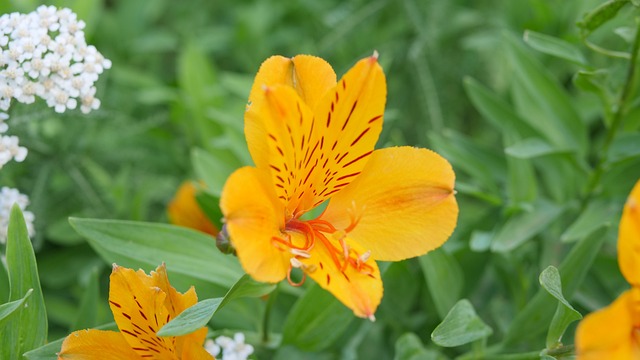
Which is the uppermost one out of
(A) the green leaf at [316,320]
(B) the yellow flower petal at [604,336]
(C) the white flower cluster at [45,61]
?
(C) the white flower cluster at [45,61]

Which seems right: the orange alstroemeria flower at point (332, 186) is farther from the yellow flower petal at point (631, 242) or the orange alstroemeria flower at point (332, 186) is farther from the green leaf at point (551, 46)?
the green leaf at point (551, 46)

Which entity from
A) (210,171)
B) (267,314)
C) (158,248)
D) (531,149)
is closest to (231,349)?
(267,314)

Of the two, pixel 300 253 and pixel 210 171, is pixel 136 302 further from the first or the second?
pixel 210 171

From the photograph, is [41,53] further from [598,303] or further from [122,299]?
[598,303]

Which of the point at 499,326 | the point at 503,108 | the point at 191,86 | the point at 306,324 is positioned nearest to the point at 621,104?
the point at 503,108

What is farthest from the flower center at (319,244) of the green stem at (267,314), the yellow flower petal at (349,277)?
the green stem at (267,314)

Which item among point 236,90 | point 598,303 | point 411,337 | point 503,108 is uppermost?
point 236,90
